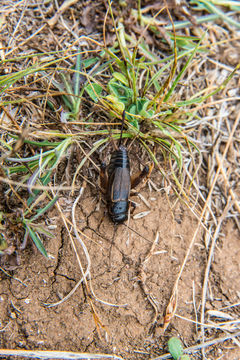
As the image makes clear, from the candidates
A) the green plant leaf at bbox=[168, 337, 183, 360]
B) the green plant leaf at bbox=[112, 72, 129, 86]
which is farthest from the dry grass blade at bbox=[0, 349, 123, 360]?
the green plant leaf at bbox=[112, 72, 129, 86]

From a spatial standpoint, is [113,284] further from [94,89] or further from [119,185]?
[94,89]

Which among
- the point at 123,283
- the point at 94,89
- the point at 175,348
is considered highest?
the point at 94,89

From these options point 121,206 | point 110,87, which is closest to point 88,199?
point 121,206

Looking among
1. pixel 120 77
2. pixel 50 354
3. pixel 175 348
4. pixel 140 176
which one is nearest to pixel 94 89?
pixel 120 77

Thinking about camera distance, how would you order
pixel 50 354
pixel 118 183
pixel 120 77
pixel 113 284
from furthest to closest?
pixel 120 77
pixel 118 183
pixel 113 284
pixel 50 354

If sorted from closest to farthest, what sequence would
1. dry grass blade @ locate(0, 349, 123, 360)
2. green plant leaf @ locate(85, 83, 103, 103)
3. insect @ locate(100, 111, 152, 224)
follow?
1. dry grass blade @ locate(0, 349, 123, 360)
2. insect @ locate(100, 111, 152, 224)
3. green plant leaf @ locate(85, 83, 103, 103)

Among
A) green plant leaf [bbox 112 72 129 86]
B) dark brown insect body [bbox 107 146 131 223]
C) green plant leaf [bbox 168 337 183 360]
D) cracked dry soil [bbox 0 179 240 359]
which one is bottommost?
green plant leaf [bbox 168 337 183 360]

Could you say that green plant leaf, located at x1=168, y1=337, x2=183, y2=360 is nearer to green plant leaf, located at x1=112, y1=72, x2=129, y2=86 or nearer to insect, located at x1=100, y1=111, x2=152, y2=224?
insect, located at x1=100, y1=111, x2=152, y2=224
